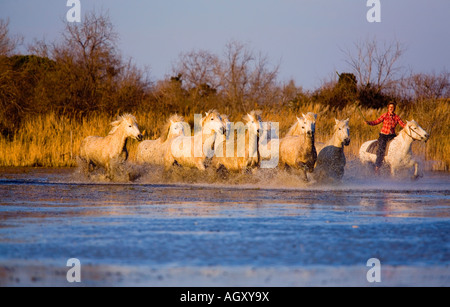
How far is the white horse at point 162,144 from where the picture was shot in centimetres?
2005

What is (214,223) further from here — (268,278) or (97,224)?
(268,278)

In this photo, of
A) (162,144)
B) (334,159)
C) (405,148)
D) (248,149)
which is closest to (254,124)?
(248,149)

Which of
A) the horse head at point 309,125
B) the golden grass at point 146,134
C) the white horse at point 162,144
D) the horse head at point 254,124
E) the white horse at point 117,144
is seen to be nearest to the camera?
the horse head at point 309,125

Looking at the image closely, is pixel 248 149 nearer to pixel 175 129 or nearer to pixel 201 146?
pixel 201 146

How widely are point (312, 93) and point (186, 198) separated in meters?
28.4

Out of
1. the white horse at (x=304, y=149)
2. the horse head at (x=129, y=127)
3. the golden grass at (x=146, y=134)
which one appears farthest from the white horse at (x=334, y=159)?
the golden grass at (x=146, y=134)

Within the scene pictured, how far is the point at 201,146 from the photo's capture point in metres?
17.7

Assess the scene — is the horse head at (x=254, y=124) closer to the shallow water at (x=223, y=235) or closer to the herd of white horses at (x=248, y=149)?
the herd of white horses at (x=248, y=149)

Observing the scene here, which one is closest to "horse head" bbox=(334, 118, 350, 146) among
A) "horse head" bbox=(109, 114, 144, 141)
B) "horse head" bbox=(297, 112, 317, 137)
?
"horse head" bbox=(297, 112, 317, 137)

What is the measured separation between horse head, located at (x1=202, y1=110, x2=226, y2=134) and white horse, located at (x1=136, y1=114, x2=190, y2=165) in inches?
74.1

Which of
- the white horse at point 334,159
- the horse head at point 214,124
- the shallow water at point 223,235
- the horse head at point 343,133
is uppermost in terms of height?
the horse head at point 214,124

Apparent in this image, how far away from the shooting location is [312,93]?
41.8m

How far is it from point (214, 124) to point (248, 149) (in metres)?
0.95
